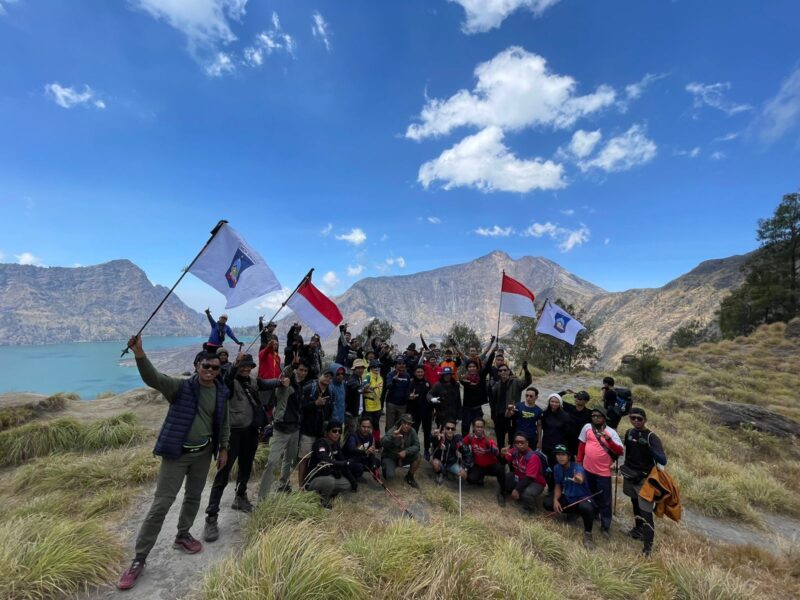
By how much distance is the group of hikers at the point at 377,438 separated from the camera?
4273 millimetres

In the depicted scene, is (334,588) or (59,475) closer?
(334,588)

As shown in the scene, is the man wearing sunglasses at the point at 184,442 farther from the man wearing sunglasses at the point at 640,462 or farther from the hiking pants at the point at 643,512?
the hiking pants at the point at 643,512

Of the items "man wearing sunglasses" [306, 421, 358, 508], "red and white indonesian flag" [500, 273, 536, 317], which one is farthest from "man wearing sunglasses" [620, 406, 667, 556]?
"man wearing sunglasses" [306, 421, 358, 508]

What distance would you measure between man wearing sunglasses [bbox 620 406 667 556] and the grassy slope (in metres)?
0.45

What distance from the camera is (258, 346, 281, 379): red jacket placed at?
7.62m

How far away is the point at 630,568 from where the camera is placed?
4824 millimetres

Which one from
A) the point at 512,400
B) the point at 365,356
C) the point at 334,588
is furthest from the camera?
the point at 365,356

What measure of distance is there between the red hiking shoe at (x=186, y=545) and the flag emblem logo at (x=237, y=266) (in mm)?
4164

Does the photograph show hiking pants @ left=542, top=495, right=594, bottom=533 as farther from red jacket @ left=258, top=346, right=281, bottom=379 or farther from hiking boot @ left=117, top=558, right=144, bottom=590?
hiking boot @ left=117, top=558, right=144, bottom=590

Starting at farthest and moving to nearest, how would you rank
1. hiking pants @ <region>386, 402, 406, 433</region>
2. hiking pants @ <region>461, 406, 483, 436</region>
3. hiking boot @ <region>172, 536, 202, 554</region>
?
hiking pants @ <region>386, 402, 406, 433</region> → hiking pants @ <region>461, 406, 483, 436</region> → hiking boot @ <region>172, 536, 202, 554</region>

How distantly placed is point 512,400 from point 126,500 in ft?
25.3

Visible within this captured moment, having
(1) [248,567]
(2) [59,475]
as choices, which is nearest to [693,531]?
(1) [248,567]

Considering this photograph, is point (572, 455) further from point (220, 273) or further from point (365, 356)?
point (220, 273)

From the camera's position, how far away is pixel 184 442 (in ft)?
13.3
